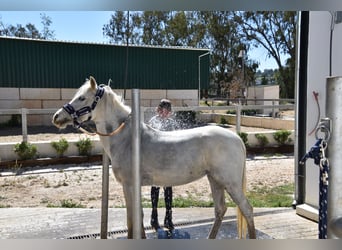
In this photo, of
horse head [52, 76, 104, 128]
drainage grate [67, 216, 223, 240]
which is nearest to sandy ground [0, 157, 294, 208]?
drainage grate [67, 216, 223, 240]

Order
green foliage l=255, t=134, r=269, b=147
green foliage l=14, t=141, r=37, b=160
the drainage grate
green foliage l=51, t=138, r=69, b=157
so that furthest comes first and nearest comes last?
green foliage l=255, t=134, r=269, b=147 → green foliage l=51, t=138, r=69, b=157 → green foliage l=14, t=141, r=37, b=160 → the drainage grate

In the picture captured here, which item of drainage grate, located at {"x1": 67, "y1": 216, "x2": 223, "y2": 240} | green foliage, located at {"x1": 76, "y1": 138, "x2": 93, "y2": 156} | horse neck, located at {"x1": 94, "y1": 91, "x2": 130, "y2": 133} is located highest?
horse neck, located at {"x1": 94, "y1": 91, "x2": 130, "y2": 133}

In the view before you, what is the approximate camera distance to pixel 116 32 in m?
29.2

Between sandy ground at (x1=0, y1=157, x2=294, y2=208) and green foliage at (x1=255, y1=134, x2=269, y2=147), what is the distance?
182cm

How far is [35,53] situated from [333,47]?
11.5 m

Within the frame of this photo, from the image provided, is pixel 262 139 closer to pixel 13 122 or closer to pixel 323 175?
pixel 323 175

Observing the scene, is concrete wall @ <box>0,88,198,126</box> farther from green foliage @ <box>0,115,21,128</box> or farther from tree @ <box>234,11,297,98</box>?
tree @ <box>234,11,297,98</box>

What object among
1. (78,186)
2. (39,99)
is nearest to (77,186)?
(78,186)

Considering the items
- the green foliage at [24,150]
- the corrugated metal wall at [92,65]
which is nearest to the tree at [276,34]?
the corrugated metal wall at [92,65]

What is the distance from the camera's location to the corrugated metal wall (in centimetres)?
1257

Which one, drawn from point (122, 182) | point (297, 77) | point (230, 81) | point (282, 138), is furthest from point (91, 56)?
point (230, 81)

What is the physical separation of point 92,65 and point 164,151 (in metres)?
11.5

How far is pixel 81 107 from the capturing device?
2.72m

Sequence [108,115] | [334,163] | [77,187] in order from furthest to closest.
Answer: [77,187] → [108,115] → [334,163]
